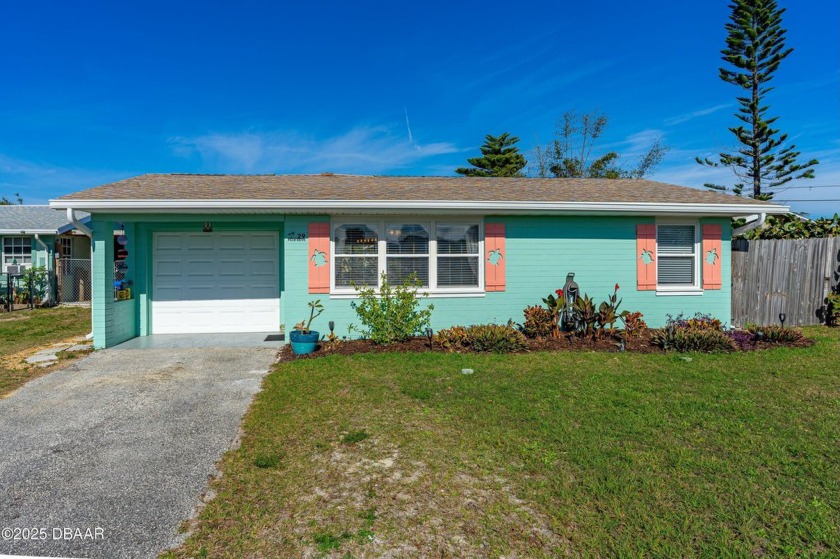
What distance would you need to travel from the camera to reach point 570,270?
27.4 feet

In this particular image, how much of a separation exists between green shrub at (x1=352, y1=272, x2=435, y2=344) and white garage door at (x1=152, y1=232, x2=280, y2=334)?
95.9 inches

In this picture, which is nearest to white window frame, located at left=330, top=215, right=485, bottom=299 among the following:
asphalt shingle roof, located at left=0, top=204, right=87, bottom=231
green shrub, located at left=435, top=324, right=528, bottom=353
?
green shrub, located at left=435, top=324, right=528, bottom=353

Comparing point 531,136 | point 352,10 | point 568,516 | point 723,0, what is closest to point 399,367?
point 568,516

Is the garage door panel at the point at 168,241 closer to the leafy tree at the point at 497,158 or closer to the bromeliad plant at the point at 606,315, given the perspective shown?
the bromeliad plant at the point at 606,315

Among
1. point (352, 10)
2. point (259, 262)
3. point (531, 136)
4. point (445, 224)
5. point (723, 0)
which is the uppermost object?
Result: point (723, 0)

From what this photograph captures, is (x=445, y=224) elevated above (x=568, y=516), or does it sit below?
above

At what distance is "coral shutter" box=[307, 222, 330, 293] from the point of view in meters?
7.79

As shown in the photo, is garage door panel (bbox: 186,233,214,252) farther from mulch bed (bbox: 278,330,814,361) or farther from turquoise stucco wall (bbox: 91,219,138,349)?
mulch bed (bbox: 278,330,814,361)

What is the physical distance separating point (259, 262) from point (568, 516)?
7.95 metres

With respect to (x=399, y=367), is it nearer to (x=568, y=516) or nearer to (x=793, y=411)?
(x=568, y=516)

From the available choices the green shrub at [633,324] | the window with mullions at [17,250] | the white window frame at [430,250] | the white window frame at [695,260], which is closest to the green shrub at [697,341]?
the green shrub at [633,324]

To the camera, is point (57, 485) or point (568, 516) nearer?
point (568, 516)

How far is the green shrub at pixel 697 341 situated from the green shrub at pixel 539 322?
5.56 feet

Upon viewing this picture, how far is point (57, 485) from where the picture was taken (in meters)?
2.96
